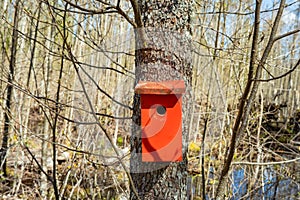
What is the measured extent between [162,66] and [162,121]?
239mm

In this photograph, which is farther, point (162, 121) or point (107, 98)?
point (107, 98)

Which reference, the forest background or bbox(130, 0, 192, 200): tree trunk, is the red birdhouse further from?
the forest background

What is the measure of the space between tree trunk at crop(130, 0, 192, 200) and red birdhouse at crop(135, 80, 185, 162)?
0.11 ft

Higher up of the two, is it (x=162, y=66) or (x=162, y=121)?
(x=162, y=66)

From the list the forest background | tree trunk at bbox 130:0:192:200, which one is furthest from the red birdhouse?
the forest background

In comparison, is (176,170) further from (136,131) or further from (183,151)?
(136,131)

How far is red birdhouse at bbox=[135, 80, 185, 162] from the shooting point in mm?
1354

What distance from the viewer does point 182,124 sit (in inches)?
56.8

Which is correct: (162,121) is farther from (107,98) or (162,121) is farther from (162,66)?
(107,98)

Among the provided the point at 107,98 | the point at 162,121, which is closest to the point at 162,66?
the point at 162,121

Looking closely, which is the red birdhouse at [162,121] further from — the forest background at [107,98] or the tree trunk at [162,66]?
the forest background at [107,98]

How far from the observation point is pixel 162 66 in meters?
1.40

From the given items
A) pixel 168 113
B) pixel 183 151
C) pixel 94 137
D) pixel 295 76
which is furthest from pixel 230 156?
pixel 295 76

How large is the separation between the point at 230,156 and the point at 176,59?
21.1 inches
